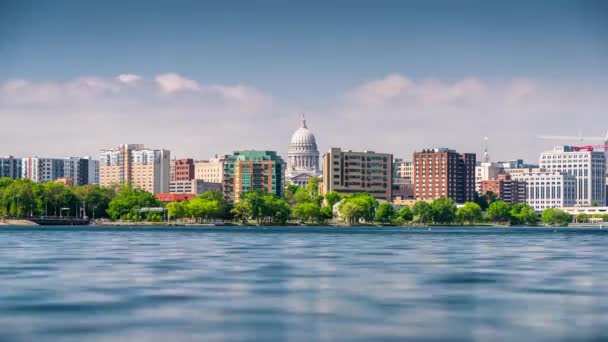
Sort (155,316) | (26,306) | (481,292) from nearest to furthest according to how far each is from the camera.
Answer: (155,316) → (26,306) → (481,292)

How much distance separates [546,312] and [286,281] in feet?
42.8

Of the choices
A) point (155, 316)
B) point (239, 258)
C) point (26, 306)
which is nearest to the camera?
point (155, 316)

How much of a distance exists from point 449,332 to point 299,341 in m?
4.06

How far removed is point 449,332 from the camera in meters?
26.3

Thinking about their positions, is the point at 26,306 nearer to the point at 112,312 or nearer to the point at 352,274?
the point at 112,312

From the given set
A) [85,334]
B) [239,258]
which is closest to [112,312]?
[85,334]

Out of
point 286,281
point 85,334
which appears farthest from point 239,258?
point 85,334

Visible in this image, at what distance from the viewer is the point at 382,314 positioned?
29641 mm

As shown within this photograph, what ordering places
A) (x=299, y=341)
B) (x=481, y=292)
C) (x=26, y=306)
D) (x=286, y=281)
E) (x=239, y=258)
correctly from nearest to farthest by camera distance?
(x=299, y=341) < (x=26, y=306) < (x=481, y=292) < (x=286, y=281) < (x=239, y=258)

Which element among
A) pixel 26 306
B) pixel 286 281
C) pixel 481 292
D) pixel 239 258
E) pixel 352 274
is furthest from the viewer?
pixel 239 258

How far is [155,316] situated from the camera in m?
29.1

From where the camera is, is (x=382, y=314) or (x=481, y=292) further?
(x=481, y=292)

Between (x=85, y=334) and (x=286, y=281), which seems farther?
(x=286, y=281)

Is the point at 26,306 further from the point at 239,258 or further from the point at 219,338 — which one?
the point at 239,258
